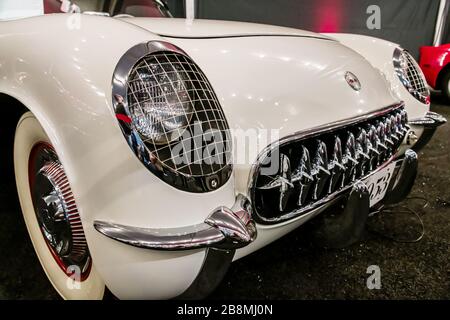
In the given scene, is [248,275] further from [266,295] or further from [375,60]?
[375,60]

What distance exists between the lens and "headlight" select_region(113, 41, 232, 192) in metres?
0.76

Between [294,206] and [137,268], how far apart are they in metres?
0.47

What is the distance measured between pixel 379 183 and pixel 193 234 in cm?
77

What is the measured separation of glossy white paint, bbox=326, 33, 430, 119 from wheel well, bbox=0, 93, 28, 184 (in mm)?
1459

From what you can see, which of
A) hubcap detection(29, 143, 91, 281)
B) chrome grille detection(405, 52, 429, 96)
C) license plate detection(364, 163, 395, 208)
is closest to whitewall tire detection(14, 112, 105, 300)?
hubcap detection(29, 143, 91, 281)

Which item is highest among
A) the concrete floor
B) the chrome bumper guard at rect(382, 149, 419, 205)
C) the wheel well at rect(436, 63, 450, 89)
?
the chrome bumper guard at rect(382, 149, 419, 205)

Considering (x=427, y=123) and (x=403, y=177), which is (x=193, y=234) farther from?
(x=427, y=123)

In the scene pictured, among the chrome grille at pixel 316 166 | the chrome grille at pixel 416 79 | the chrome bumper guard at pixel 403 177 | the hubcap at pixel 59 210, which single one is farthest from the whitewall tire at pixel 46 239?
the chrome grille at pixel 416 79

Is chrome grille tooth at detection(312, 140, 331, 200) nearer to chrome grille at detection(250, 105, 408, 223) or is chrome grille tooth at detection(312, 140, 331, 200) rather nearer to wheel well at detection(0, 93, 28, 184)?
chrome grille at detection(250, 105, 408, 223)

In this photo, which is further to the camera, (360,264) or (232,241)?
(360,264)

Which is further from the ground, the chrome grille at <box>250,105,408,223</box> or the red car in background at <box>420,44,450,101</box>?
the chrome grille at <box>250,105,408,223</box>

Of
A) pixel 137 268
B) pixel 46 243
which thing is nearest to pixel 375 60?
pixel 137 268

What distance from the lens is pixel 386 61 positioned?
1.70 metres
